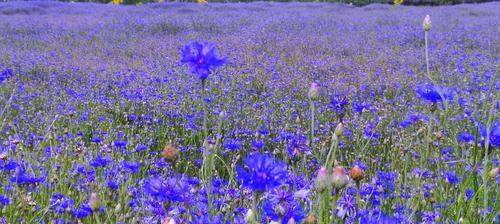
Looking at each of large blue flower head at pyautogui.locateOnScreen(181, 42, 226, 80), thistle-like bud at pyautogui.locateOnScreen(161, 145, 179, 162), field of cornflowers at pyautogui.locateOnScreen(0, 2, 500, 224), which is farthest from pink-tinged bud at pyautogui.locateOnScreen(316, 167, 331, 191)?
large blue flower head at pyautogui.locateOnScreen(181, 42, 226, 80)

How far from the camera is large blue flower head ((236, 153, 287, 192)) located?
97 centimetres

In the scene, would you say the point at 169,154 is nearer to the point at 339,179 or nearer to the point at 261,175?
the point at 261,175

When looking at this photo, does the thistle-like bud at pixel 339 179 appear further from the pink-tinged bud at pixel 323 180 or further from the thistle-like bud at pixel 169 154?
the thistle-like bud at pixel 169 154

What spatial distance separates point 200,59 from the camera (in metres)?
1.29

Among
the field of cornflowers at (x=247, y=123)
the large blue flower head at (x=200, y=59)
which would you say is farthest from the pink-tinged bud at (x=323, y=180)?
the large blue flower head at (x=200, y=59)

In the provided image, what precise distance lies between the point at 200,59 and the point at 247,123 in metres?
2.33

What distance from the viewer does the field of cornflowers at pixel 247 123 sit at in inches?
53.7

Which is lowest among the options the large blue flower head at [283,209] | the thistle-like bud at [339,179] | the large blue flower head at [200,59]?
the large blue flower head at [283,209]

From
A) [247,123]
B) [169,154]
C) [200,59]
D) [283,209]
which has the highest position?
[200,59]

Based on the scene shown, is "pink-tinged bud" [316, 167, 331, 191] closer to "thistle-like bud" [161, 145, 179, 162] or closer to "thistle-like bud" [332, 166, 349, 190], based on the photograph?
"thistle-like bud" [332, 166, 349, 190]

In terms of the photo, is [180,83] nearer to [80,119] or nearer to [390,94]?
[80,119]

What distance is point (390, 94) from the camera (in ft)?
15.2

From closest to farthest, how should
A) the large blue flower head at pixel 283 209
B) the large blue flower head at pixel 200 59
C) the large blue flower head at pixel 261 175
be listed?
the large blue flower head at pixel 261 175 < the large blue flower head at pixel 283 209 < the large blue flower head at pixel 200 59

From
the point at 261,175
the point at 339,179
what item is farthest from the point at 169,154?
the point at 339,179
